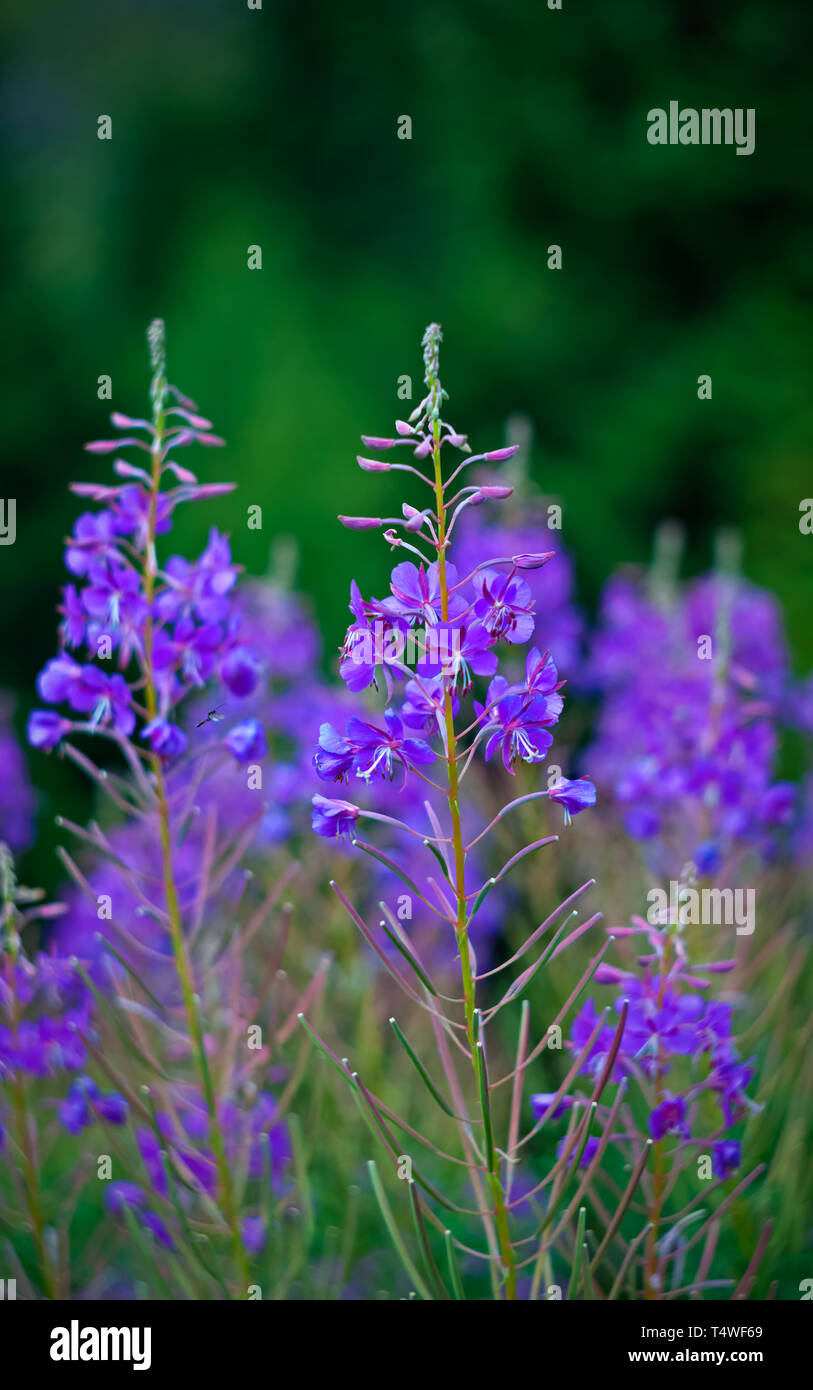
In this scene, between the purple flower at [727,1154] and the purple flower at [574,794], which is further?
the purple flower at [727,1154]

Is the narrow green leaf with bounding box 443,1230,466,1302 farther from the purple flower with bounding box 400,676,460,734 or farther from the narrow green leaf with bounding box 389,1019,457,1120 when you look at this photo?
the purple flower with bounding box 400,676,460,734

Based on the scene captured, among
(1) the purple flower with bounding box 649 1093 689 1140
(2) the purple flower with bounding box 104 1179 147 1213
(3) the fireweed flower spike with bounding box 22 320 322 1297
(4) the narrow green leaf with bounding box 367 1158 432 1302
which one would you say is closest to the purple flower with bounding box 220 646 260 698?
(3) the fireweed flower spike with bounding box 22 320 322 1297

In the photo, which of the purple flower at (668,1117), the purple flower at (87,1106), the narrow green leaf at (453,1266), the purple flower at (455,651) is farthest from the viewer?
the purple flower at (87,1106)

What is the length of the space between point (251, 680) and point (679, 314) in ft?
14.1

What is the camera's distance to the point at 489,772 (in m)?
2.91

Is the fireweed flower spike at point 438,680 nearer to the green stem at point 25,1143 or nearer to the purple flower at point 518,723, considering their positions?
the purple flower at point 518,723

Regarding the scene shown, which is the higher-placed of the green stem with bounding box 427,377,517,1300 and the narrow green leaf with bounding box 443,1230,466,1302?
the green stem with bounding box 427,377,517,1300

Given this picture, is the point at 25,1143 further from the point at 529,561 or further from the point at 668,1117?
the point at 529,561

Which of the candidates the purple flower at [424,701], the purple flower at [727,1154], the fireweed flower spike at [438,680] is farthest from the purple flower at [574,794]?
the purple flower at [727,1154]

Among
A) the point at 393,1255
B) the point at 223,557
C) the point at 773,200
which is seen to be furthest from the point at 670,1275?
the point at 773,200

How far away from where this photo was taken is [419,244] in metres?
4.94

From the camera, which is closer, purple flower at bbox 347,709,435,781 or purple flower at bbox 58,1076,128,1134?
purple flower at bbox 347,709,435,781

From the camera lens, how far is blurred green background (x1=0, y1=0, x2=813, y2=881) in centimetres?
471

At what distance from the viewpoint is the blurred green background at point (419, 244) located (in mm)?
4707
